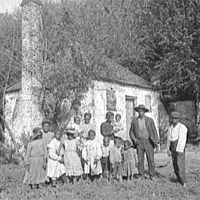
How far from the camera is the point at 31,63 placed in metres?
12.2

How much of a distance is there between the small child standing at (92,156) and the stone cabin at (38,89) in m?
4.04

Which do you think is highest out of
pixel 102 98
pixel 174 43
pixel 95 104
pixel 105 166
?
pixel 174 43

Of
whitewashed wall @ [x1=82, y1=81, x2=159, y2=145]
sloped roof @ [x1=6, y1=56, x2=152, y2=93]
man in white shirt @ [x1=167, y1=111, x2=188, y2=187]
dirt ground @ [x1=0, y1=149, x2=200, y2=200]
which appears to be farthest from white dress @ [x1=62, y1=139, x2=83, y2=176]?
whitewashed wall @ [x1=82, y1=81, x2=159, y2=145]

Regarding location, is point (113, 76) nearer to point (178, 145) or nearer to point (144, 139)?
point (144, 139)

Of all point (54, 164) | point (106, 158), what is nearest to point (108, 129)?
point (106, 158)

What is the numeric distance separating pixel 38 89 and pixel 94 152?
4.53m

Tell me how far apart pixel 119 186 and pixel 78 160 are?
3.98 feet

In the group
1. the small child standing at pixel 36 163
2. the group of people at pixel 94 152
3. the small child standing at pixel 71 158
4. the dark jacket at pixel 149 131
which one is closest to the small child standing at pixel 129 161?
the group of people at pixel 94 152

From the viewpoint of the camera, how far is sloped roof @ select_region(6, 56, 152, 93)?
12.3 metres

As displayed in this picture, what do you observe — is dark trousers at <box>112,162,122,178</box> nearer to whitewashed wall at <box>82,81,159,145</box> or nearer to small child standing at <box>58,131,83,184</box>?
small child standing at <box>58,131,83,184</box>

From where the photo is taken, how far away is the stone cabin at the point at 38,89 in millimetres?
12336

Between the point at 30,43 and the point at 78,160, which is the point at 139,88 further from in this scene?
the point at 78,160

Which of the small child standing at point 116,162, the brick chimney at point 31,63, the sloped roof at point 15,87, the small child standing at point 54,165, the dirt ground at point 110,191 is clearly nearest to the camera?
the dirt ground at point 110,191

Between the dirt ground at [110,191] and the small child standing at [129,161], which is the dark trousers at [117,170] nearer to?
the small child standing at [129,161]
